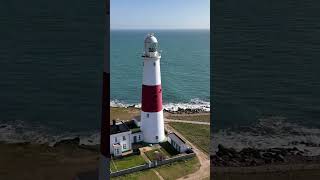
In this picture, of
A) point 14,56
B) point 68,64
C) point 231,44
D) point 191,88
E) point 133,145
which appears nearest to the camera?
point 133,145

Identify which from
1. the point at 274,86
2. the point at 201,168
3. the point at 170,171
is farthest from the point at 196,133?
the point at 274,86

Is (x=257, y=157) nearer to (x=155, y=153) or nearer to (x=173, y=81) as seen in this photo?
(x=155, y=153)

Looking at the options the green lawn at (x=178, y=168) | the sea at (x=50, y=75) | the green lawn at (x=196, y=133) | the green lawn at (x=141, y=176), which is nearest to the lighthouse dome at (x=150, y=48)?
the sea at (x=50, y=75)

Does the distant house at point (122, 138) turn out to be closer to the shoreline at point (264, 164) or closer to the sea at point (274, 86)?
the shoreline at point (264, 164)

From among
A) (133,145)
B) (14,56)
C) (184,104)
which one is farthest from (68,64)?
(133,145)

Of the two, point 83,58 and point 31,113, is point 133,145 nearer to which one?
point 31,113
